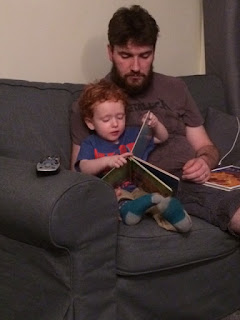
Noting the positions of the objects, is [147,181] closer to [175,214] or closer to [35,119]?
[175,214]

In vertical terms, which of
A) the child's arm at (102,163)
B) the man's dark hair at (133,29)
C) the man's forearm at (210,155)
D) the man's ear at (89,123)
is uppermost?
the man's dark hair at (133,29)

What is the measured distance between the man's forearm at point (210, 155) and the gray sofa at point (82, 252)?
0.34m

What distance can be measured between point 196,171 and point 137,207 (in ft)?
1.21

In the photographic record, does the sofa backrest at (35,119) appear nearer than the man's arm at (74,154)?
Yes

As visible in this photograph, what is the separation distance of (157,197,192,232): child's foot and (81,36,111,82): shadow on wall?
1063 millimetres

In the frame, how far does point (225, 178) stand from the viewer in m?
1.68

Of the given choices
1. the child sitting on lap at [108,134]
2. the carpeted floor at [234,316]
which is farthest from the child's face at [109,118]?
the carpeted floor at [234,316]

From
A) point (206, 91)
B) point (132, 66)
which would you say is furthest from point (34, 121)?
point (206, 91)

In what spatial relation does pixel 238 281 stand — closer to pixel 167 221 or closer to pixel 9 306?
pixel 167 221

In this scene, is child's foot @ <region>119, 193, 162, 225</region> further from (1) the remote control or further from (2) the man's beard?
(2) the man's beard

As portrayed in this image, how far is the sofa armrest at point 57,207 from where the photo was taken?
118 centimetres

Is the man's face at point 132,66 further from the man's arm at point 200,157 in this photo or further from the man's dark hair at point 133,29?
the man's arm at point 200,157

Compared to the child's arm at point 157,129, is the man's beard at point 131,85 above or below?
above

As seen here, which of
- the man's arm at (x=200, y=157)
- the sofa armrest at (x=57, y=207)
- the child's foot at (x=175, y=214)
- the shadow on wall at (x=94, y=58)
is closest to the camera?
the sofa armrest at (x=57, y=207)
